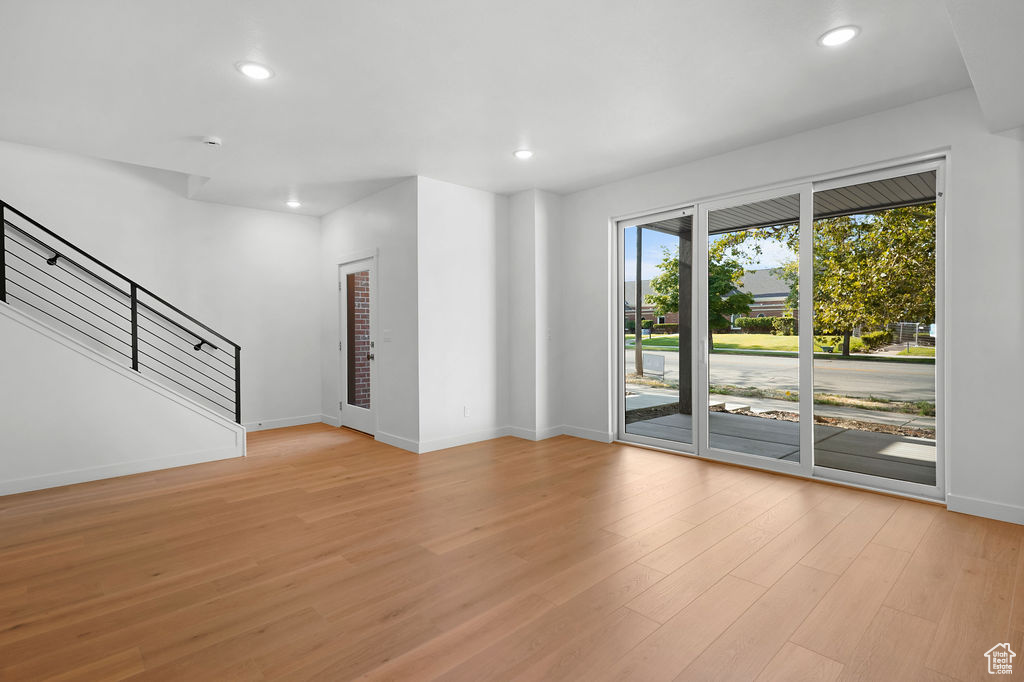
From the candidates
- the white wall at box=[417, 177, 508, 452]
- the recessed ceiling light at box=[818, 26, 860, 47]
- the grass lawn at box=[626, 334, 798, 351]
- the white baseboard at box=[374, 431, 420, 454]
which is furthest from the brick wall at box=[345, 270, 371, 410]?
the recessed ceiling light at box=[818, 26, 860, 47]

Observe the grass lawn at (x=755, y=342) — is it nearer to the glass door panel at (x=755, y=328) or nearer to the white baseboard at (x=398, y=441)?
the glass door panel at (x=755, y=328)

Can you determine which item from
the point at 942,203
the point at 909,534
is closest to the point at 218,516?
the point at 909,534

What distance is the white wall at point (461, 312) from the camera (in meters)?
5.44

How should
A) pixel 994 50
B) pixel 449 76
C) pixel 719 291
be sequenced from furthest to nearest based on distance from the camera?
pixel 719 291 → pixel 449 76 → pixel 994 50

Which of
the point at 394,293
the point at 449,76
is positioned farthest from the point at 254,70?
the point at 394,293

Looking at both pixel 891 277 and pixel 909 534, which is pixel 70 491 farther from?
pixel 891 277

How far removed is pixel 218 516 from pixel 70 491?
65.0 inches

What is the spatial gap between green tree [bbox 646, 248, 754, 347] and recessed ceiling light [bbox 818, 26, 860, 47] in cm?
216

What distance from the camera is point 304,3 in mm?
2500

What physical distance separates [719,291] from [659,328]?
776 millimetres

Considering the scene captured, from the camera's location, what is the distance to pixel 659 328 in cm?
545

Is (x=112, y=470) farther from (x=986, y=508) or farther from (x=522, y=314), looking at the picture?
(x=986, y=508)

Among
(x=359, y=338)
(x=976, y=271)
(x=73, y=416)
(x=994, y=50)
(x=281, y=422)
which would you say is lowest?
(x=281, y=422)

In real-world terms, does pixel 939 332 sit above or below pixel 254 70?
below
